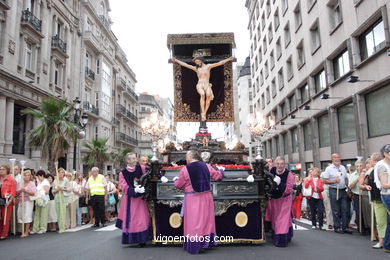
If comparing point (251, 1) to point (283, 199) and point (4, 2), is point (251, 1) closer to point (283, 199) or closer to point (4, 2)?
point (4, 2)

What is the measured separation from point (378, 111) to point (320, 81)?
765 centimetres

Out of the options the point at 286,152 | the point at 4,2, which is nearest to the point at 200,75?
the point at 4,2

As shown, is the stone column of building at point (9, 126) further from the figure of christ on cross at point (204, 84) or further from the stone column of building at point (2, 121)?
the figure of christ on cross at point (204, 84)

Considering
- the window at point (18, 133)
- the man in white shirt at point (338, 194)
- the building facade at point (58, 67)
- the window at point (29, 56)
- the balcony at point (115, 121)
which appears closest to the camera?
the man in white shirt at point (338, 194)

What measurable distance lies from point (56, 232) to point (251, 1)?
41898 millimetres

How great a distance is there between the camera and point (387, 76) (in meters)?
12.9

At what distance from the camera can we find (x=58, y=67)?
2475 cm

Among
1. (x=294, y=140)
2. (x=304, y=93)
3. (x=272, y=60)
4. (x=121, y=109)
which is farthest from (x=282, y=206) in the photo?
(x=121, y=109)

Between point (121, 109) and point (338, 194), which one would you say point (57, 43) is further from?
point (338, 194)

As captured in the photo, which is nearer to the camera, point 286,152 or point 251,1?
point 286,152

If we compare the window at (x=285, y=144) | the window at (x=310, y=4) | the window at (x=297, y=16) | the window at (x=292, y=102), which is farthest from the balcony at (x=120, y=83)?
the window at (x=310, y=4)

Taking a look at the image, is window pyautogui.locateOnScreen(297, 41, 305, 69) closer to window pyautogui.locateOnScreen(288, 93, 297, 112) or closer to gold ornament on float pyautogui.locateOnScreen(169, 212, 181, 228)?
window pyautogui.locateOnScreen(288, 93, 297, 112)

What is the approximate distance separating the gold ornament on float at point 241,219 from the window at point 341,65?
1351 centimetres

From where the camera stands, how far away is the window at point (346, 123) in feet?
55.5
